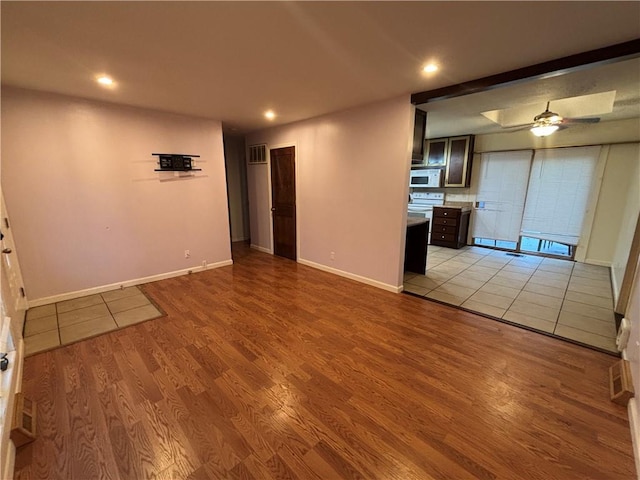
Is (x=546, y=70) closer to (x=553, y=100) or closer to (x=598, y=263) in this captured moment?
(x=553, y=100)

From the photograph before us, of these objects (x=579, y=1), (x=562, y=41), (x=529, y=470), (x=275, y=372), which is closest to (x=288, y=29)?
(x=579, y=1)

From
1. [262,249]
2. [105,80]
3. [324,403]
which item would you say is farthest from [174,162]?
[324,403]

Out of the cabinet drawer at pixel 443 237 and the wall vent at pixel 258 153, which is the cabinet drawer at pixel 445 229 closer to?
the cabinet drawer at pixel 443 237

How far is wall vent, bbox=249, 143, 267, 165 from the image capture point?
5246 millimetres

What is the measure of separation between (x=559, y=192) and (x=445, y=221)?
2.01m

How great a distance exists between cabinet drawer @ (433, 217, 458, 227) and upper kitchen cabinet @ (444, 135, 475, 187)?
2.60 feet

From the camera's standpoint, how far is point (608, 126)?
14.7ft

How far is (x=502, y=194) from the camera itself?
224 inches

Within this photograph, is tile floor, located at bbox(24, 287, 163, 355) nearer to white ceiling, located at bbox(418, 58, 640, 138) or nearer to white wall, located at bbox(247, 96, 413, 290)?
white wall, located at bbox(247, 96, 413, 290)

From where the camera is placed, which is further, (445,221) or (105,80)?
(445,221)

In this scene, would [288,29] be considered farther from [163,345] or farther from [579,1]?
[163,345]

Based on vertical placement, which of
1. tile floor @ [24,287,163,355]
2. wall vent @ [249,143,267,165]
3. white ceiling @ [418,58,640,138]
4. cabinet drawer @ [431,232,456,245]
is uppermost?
white ceiling @ [418,58,640,138]

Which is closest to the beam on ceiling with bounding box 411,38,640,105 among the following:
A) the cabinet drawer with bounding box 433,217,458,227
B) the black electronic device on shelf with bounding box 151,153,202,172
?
the black electronic device on shelf with bounding box 151,153,202,172

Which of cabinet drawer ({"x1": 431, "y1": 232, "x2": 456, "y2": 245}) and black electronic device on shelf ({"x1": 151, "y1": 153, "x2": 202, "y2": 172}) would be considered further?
cabinet drawer ({"x1": 431, "y1": 232, "x2": 456, "y2": 245})
